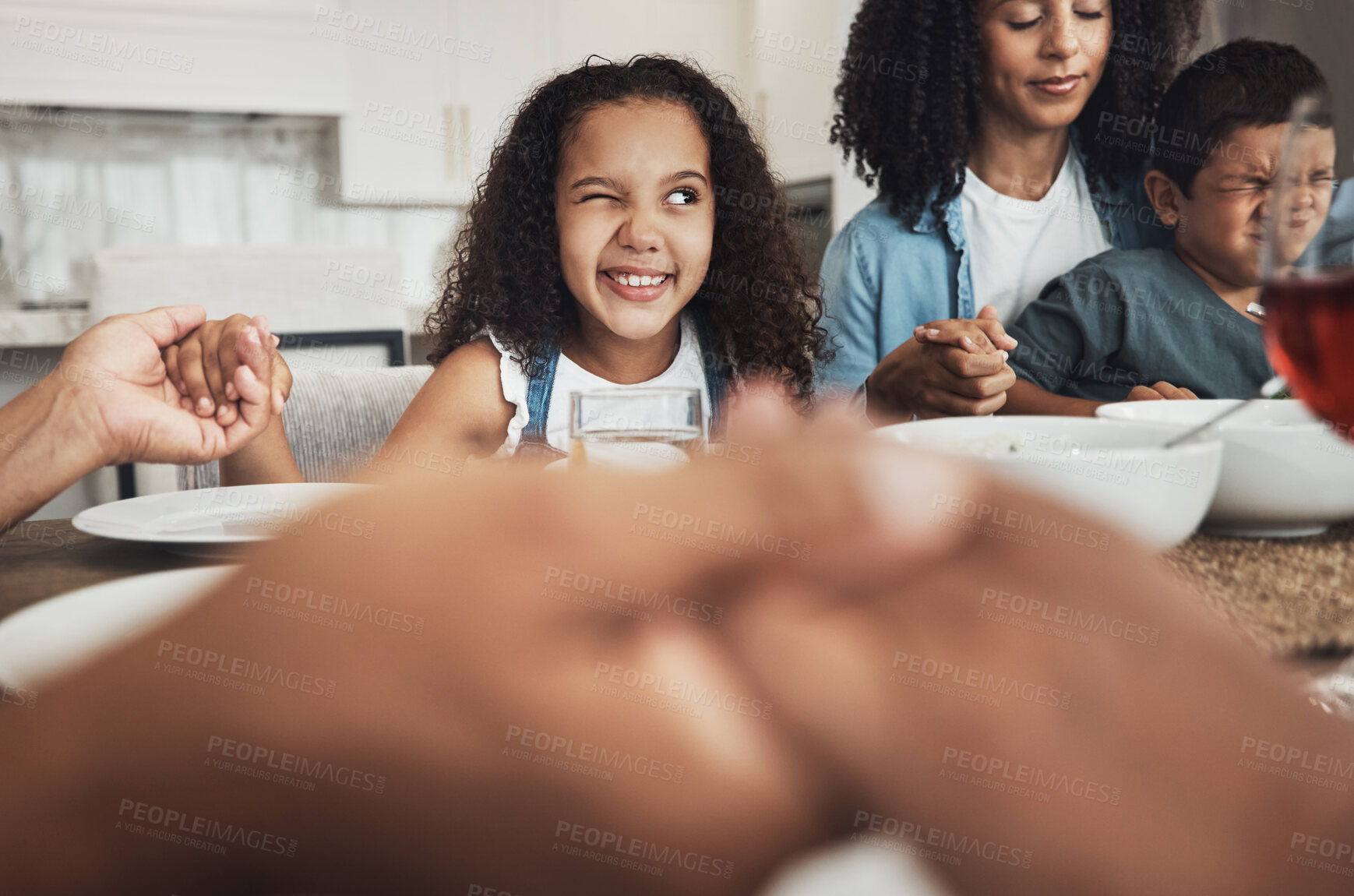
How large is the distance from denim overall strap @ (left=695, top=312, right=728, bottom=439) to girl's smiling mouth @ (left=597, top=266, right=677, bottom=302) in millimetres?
173

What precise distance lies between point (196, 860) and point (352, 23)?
12.4 feet

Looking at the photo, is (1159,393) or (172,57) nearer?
(1159,393)

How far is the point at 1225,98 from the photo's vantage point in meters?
1.42

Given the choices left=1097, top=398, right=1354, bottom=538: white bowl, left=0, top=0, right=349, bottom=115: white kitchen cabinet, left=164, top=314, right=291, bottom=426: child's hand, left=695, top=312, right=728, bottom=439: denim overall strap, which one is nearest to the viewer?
left=1097, top=398, right=1354, bottom=538: white bowl

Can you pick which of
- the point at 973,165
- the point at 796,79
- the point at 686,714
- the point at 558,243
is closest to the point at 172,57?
the point at 796,79

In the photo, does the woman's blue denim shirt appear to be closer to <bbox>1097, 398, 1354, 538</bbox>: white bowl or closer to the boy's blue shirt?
the boy's blue shirt

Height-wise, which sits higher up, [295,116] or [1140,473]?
[295,116]

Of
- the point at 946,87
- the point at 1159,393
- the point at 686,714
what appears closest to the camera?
the point at 686,714

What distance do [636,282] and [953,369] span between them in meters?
0.54

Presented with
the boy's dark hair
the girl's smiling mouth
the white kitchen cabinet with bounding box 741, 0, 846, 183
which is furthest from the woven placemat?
the white kitchen cabinet with bounding box 741, 0, 846, 183

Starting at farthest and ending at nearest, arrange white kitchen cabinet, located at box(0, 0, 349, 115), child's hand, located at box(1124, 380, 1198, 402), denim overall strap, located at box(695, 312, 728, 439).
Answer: white kitchen cabinet, located at box(0, 0, 349, 115)
denim overall strap, located at box(695, 312, 728, 439)
child's hand, located at box(1124, 380, 1198, 402)

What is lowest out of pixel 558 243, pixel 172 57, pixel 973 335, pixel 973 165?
pixel 973 335

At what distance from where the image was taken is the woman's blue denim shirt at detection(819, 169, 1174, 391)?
1.56 meters

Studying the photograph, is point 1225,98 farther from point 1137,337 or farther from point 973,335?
point 973,335
